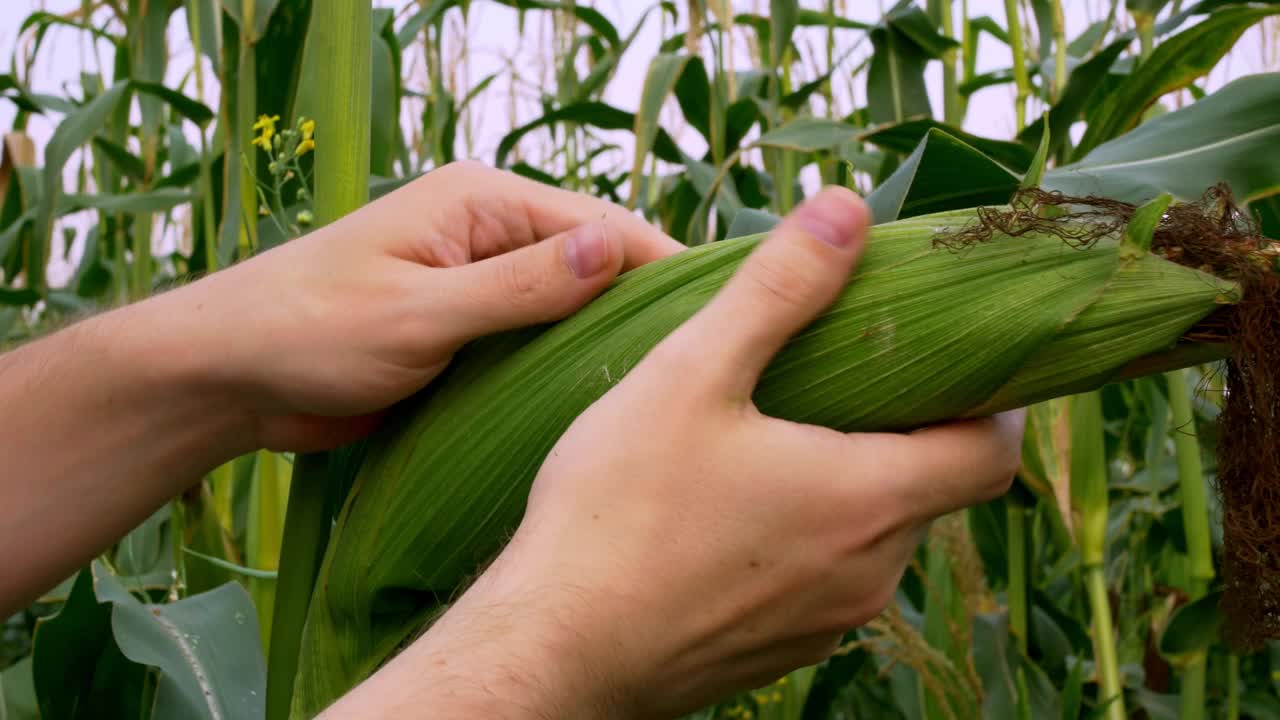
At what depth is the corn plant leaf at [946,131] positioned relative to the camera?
46.4 inches

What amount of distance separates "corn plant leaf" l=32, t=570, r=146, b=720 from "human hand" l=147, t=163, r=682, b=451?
30 centimetres

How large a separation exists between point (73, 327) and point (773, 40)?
1398mm

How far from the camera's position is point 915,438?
0.67 metres

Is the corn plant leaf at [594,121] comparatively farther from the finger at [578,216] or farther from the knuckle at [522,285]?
the knuckle at [522,285]

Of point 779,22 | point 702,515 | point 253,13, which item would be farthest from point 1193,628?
point 253,13

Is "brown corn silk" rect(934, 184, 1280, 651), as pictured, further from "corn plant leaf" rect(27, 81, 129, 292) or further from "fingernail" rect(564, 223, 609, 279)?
"corn plant leaf" rect(27, 81, 129, 292)

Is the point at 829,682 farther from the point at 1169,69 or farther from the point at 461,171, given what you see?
the point at 461,171

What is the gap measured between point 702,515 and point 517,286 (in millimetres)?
219

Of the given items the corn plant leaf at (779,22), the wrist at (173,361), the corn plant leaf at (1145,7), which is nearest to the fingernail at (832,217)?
the wrist at (173,361)

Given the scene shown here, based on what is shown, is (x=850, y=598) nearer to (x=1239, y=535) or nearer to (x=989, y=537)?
(x=1239, y=535)

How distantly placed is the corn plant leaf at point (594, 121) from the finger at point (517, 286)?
1084mm

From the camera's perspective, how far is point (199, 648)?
103cm

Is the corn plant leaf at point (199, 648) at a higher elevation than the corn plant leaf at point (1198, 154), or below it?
below

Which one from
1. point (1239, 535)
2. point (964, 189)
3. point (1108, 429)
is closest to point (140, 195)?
point (964, 189)
